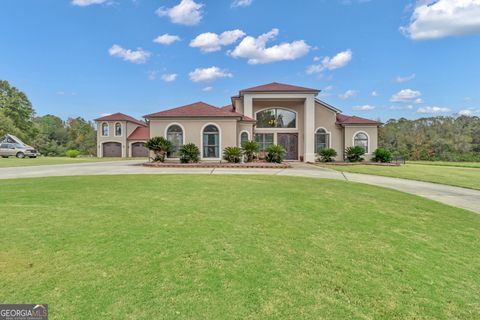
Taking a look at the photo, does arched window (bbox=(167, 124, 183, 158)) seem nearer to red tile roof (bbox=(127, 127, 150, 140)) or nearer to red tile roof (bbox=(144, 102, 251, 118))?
red tile roof (bbox=(144, 102, 251, 118))

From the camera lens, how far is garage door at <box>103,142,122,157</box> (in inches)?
1527

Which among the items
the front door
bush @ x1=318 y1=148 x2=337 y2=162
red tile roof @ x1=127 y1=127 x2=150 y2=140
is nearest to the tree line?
red tile roof @ x1=127 y1=127 x2=150 y2=140

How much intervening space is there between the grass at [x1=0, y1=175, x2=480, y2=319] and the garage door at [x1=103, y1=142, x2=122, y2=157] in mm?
34874

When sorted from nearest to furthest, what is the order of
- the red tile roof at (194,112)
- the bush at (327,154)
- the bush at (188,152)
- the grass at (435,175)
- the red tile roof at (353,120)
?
the grass at (435,175), the bush at (188,152), the red tile roof at (194,112), the bush at (327,154), the red tile roof at (353,120)

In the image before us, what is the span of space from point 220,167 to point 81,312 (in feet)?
50.3

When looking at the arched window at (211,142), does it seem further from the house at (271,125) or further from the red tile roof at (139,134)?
the red tile roof at (139,134)

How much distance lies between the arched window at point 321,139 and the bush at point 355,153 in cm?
233

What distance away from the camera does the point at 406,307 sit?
255cm

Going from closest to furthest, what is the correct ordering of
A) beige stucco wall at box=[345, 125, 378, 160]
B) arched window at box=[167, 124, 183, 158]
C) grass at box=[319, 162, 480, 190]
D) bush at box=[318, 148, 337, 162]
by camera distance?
grass at box=[319, 162, 480, 190] < arched window at box=[167, 124, 183, 158] < bush at box=[318, 148, 337, 162] < beige stucco wall at box=[345, 125, 378, 160]

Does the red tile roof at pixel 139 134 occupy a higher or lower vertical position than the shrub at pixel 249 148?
higher

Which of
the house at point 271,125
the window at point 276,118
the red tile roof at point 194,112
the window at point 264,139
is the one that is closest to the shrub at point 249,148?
the house at point 271,125

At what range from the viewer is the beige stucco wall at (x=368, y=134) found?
2433 cm

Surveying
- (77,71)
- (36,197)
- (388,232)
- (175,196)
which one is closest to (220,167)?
(175,196)

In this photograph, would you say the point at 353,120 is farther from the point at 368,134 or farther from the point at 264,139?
the point at 264,139
